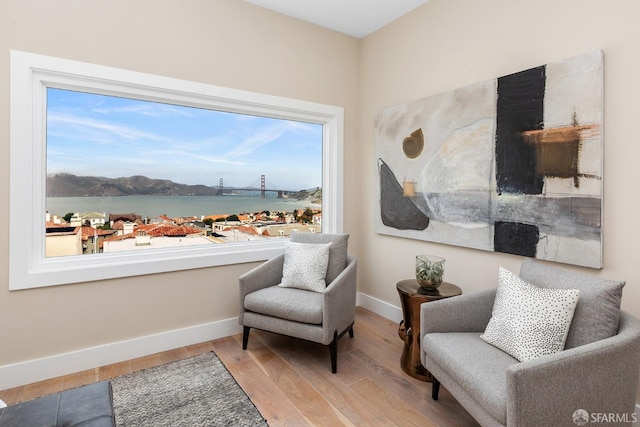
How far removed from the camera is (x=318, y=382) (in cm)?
219

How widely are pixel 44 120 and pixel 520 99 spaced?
317 cm

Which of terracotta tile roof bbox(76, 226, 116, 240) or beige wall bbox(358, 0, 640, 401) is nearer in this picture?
beige wall bbox(358, 0, 640, 401)

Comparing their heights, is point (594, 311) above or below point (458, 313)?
above

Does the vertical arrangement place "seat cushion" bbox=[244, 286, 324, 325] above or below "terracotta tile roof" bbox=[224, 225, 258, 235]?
below

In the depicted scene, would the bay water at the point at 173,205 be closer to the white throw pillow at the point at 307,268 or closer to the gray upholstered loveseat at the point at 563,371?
the white throw pillow at the point at 307,268

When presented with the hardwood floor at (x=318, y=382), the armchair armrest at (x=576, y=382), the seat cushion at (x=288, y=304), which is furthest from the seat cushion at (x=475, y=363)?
the seat cushion at (x=288, y=304)

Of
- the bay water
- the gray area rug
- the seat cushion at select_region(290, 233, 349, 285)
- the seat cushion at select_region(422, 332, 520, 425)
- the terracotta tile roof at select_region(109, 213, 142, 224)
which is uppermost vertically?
the bay water

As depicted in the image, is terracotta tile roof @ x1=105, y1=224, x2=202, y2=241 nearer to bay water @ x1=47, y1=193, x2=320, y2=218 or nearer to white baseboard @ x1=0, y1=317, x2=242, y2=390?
bay water @ x1=47, y1=193, x2=320, y2=218

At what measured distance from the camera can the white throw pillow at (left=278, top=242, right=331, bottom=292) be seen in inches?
105

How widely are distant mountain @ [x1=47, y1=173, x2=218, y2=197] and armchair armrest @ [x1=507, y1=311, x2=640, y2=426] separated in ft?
8.54

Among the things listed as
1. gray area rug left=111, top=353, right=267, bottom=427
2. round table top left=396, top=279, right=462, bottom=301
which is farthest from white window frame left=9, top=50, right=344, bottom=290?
round table top left=396, top=279, right=462, bottom=301

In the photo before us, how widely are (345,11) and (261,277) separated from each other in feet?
8.09

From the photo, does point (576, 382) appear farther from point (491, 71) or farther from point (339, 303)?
point (491, 71)

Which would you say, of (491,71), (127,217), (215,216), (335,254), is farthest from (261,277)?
(491,71)
